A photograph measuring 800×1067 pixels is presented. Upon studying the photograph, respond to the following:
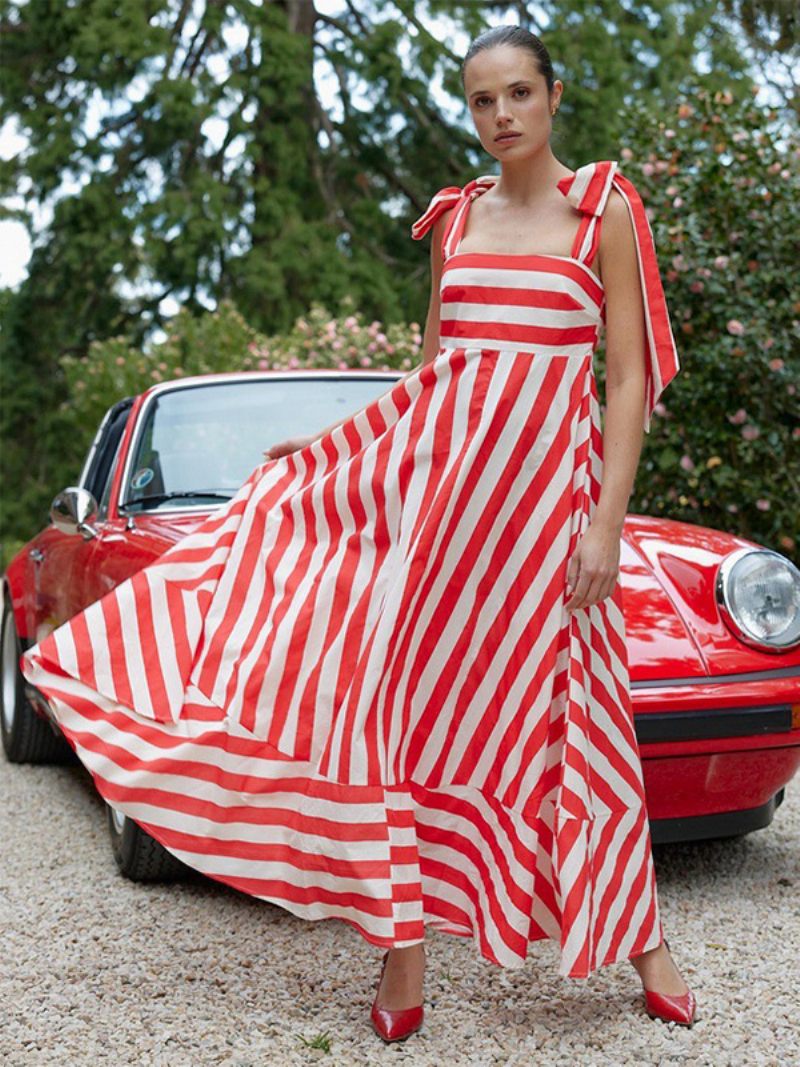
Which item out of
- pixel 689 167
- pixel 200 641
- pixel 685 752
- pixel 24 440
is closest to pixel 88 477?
pixel 200 641

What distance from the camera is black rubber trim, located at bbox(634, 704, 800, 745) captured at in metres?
3.23

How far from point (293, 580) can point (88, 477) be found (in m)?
2.40

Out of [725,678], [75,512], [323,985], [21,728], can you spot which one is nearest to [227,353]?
[21,728]

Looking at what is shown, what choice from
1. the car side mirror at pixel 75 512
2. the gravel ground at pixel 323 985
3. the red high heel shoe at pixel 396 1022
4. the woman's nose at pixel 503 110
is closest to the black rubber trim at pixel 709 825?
the gravel ground at pixel 323 985

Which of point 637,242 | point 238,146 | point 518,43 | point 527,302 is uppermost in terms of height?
point 238,146

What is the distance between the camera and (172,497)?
13.7ft

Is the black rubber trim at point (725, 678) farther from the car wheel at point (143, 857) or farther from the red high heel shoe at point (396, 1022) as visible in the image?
the car wheel at point (143, 857)

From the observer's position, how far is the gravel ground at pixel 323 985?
260cm

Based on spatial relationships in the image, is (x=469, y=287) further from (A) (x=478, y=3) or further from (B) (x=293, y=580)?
(A) (x=478, y=3)

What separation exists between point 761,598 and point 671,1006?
46.8 inches

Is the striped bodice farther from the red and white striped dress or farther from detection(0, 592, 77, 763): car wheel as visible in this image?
detection(0, 592, 77, 763): car wheel

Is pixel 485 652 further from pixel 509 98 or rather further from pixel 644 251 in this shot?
pixel 509 98

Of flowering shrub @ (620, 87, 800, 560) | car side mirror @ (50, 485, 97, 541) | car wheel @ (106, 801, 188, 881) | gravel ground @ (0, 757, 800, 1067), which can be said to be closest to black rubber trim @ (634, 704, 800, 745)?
gravel ground @ (0, 757, 800, 1067)

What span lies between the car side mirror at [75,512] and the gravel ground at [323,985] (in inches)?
40.3
